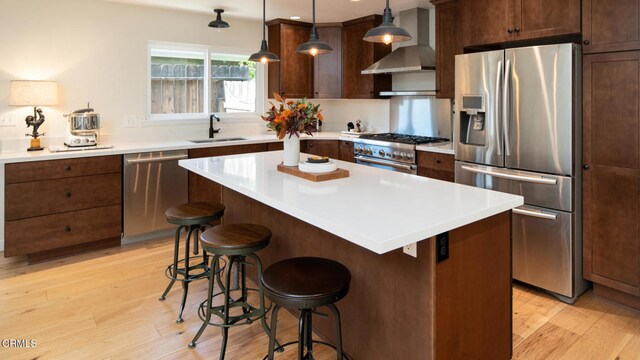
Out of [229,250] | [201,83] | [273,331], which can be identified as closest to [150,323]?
[229,250]

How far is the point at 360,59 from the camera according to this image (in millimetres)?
5141

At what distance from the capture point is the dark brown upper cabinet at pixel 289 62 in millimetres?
5180

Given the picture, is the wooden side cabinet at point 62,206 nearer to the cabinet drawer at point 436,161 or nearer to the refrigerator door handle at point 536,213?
the cabinet drawer at point 436,161

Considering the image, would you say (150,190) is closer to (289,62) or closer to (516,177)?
(289,62)

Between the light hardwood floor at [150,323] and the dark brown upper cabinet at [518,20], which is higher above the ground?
the dark brown upper cabinet at [518,20]

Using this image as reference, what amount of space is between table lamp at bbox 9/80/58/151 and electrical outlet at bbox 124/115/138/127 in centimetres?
72

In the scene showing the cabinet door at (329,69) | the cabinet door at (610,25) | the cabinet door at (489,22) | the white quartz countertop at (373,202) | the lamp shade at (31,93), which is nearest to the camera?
the white quartz countertop at (373,202)

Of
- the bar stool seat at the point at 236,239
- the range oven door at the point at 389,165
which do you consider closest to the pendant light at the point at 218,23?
the range oven door at the point at 389,165

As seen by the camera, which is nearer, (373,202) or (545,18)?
(373,202)

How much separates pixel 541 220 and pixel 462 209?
154 cm

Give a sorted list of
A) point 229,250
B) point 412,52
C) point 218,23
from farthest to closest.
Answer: point 218,23 < point 412,52 < point 229,250

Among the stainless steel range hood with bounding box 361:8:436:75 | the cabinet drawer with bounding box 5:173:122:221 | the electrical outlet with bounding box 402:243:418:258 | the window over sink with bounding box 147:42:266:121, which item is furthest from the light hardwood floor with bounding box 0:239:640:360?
the stainless steel range hood with bounding box 361:8:436:75

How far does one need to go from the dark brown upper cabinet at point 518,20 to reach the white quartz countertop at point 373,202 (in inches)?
60.8

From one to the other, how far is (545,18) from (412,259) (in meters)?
2.26
